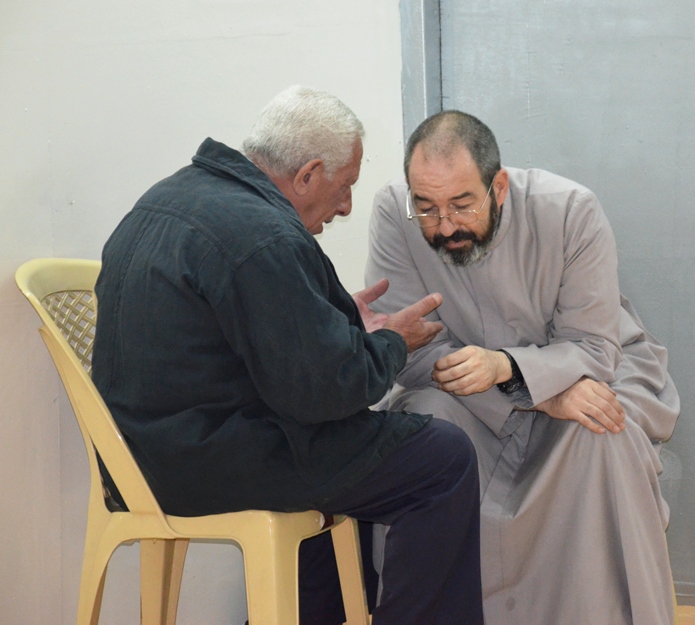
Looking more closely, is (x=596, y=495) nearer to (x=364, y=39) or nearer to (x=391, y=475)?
(x=391, y=475)

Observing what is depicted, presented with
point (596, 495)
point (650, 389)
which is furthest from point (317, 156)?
point (650, 389)

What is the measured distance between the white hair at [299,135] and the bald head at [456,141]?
1.24 ft

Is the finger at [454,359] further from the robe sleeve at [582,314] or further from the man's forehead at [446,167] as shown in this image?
the man's forehead at [446,167]

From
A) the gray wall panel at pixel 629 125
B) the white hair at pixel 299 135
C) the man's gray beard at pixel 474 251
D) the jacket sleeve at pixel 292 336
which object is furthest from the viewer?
the gray wall panel at pixel 629 125

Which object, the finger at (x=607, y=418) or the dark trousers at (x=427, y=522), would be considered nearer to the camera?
the dark trousers at (x=427, y=522)

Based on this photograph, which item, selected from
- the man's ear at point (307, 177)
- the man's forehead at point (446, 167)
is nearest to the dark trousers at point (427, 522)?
the man's ear at point (307, 177)

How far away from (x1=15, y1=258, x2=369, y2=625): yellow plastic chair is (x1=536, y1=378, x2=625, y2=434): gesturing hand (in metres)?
0.64

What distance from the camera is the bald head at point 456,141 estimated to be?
2273 millimetres

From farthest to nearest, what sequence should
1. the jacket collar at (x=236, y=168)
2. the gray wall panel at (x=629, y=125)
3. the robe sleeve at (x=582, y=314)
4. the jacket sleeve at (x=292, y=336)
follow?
the gray wall panel at (x=629, y=125) < the robe sleeve at (x=582, y=314) < the jacket collar at (x=236, y=168) < the jacket sleeve at (x=292, y=336)

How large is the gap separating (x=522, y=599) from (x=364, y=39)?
191 centimetres

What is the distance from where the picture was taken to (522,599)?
2.26m

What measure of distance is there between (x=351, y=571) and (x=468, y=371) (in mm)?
589

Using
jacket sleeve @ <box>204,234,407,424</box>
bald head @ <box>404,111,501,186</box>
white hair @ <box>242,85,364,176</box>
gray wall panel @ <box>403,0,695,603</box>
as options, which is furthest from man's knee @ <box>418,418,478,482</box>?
gray wall panel @ <box>403,0,695,603</box>

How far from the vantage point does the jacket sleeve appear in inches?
60.2
